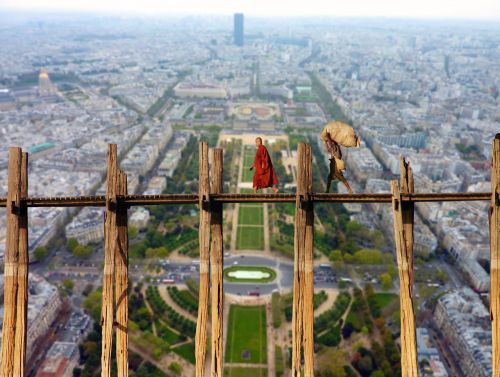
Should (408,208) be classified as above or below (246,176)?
above

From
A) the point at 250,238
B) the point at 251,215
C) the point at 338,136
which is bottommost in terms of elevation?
the point at 250,238

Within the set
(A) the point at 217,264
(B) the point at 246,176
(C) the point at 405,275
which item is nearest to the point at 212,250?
(A) the point at 217,264

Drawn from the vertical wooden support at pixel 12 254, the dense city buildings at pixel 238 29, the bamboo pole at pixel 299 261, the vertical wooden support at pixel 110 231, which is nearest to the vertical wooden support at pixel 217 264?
the bamboo pole at pixel 299 261

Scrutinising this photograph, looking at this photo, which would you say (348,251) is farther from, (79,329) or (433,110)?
(433,110)

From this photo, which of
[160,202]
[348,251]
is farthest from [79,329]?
[160,202]

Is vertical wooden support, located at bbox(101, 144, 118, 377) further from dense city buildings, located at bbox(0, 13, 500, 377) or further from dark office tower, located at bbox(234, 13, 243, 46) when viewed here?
dark office tower, located at bbox(234, 13, 243, 46)

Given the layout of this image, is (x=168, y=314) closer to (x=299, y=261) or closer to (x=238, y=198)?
(x=299, y=261)

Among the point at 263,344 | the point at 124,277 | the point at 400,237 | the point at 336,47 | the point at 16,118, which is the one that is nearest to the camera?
the point at 400,237
